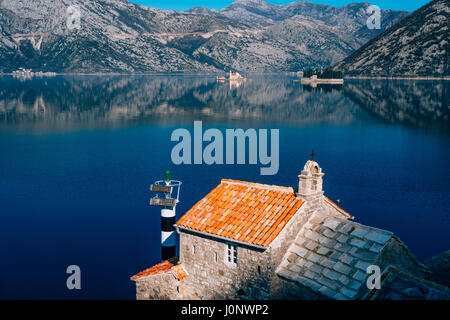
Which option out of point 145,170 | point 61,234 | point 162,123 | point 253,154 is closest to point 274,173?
point 253,154

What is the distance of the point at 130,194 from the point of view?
187ft

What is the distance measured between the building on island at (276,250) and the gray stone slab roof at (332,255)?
0.15 ft

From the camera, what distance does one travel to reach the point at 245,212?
27047 mm

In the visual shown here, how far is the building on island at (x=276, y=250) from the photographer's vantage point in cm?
2323

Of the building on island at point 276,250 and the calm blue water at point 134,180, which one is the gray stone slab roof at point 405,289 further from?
the calm blue water at point 134,180

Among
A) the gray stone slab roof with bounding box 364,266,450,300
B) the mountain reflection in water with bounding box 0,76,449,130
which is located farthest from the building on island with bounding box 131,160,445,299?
the mountain reflection in water with bounding box 0,76,449,130

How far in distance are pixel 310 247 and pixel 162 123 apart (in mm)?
107528

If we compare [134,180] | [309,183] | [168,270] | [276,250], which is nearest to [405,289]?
[276,250]

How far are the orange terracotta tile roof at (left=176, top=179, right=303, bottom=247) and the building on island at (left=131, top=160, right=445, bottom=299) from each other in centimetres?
6

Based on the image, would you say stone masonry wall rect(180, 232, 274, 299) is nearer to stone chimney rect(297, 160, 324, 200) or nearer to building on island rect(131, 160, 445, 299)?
building on island rect(131, 160, 445, 299)

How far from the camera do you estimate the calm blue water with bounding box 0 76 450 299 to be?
3884 centimetres

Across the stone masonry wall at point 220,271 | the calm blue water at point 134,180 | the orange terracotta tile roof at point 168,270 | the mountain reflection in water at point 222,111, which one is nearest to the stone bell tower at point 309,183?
the stone masonry wall at point 220,271

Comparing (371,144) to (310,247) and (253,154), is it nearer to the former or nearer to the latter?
(253,154)

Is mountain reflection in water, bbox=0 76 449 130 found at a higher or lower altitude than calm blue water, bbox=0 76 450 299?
higher
